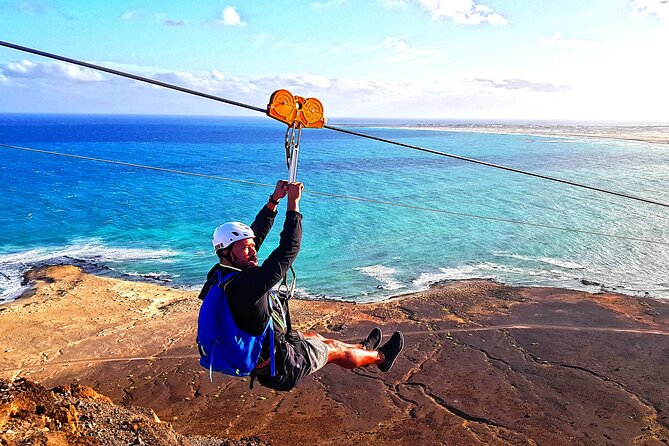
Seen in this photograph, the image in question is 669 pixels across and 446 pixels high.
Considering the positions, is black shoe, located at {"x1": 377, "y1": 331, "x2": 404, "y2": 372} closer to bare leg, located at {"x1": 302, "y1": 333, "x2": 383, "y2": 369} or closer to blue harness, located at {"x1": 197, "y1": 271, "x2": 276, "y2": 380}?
bare leg, located at {"x1": 302, "y1": 333, "x2": 383, "y2": 369}

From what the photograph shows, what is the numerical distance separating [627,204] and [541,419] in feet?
103

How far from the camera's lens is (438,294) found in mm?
18016

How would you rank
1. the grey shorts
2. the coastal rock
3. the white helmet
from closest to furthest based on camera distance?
the white helmet, the grey shorts, the coastal rock

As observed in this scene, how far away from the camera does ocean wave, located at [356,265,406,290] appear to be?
19.8 metres

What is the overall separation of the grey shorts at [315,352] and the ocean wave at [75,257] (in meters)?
16.4

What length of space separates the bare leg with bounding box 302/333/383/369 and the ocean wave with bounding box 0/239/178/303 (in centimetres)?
1601

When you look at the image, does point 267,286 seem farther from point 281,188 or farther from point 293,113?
point 293,113

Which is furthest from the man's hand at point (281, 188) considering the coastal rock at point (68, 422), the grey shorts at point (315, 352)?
the coastal rock at point (68, 422)

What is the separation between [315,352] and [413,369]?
7481mm

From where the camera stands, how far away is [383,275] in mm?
21156

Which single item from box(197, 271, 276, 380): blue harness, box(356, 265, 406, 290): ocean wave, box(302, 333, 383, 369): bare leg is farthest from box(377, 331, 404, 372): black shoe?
box(356, 265, 406, 290): ocean wave

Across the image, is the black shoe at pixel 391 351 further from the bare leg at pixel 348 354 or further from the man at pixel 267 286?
the man at pixel 267 286

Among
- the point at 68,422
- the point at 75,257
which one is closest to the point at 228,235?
the point at 68,422

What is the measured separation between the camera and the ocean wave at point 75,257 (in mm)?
20297
